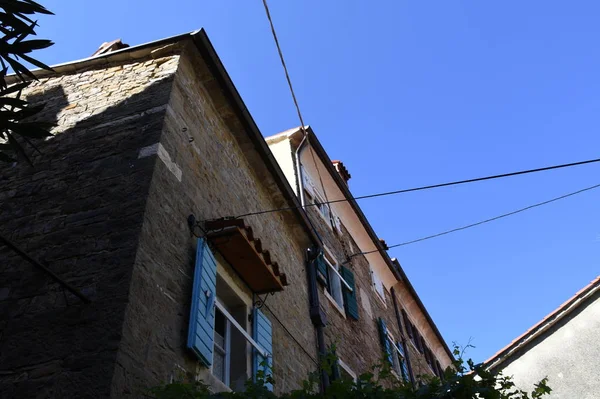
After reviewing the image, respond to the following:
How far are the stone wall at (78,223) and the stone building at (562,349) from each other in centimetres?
694

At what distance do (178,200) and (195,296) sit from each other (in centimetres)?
104

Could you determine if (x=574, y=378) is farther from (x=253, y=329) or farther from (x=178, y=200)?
(x=178, y=200)

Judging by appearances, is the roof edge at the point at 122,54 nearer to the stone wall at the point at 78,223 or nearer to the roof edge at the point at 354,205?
the stone wall at the point at 78,223

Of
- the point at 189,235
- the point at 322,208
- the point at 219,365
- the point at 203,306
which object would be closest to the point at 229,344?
the point at 219,365

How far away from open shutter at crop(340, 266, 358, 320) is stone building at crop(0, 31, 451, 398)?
80 cm

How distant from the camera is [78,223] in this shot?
17.7 ft

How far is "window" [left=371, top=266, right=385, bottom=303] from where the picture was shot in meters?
14.0

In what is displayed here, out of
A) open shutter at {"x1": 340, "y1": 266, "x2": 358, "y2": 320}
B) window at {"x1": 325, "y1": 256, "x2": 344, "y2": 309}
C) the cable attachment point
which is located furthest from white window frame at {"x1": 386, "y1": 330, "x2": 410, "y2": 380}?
the cable attachment point

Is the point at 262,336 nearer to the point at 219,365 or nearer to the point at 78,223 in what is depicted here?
the point at 219,365

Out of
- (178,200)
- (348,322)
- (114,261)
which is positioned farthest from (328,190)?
(114,261)

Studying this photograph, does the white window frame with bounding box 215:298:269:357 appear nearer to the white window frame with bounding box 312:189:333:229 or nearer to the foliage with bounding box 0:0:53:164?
the foliage with bounding box 0:0:53:164

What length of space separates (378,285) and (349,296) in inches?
128

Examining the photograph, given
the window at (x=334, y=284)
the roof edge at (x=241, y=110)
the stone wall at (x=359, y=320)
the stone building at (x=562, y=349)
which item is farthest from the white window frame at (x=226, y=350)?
the stone building at (x=562, y=349)

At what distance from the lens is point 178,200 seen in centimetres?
592
